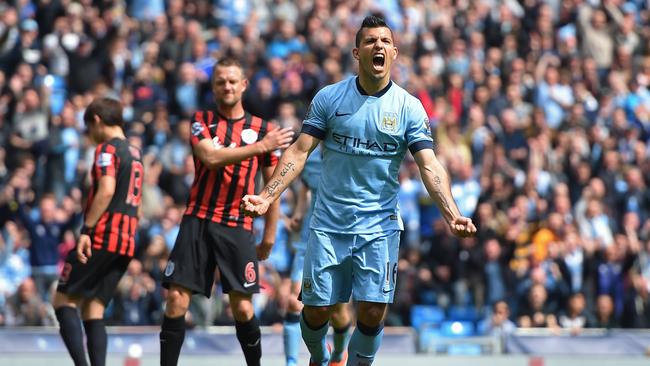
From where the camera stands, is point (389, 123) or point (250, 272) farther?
point (250, 272)

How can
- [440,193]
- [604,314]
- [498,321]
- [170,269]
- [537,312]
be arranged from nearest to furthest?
[440,193] → [170,269] → [498,321] → [537,312] → [604,314]

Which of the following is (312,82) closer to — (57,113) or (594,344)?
(57,113)

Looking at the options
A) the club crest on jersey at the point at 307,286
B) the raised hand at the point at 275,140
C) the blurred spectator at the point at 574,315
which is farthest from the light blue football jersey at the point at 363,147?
the blurred spectator at the point at 574,315

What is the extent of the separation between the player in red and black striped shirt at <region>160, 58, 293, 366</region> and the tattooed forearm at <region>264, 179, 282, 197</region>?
0.95 meters

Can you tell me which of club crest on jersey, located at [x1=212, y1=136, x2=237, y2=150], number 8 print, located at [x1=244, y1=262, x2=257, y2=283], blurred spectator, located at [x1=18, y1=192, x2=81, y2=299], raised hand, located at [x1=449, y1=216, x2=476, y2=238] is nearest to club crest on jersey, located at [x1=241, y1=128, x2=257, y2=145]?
club crest on jersey, located at [x1=212, y1=136, x2=237, y2=150]

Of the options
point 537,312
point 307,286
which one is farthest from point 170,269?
point 537,312

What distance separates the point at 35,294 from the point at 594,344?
21.6 feet

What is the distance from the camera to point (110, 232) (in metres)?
10.6

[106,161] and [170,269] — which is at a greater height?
[106,161]

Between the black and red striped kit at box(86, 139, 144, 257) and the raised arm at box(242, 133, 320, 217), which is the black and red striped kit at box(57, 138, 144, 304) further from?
the raised arm at box(242, 133, 320, 217)

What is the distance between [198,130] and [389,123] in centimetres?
178

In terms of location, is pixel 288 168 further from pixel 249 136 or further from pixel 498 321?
pixel 498 321

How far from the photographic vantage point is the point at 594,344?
15.0 meters

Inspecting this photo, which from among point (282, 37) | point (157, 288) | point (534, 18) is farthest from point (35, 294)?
point (534, 18)
